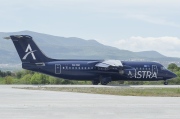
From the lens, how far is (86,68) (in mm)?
55656

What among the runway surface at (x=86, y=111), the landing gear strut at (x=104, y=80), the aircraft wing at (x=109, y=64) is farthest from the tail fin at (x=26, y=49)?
the runway surface at (x=86, y=111)

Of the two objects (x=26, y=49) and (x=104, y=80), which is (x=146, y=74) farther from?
(x=26, y=49)

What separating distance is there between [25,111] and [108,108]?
4.45 m

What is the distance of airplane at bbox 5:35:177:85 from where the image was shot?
52.8 m

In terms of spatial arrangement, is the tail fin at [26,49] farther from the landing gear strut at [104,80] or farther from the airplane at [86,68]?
the landing gear strut at [104,80]

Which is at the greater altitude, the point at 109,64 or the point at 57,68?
the point at 109,64

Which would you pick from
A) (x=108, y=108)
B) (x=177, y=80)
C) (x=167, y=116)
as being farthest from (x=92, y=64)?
(x=167, y=116)

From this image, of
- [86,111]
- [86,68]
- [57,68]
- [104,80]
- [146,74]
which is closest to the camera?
[86,111]

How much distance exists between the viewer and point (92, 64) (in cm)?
5597

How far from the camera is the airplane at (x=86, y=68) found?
173ft

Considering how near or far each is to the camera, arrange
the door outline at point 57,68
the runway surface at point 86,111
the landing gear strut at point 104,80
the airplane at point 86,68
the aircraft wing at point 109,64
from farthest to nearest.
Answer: the landing gear strut at point 104,80
the aircraft wing at point 109,64
the door outline at point 57,68
the airplane at point 86,68
the runway surface at point 86,111

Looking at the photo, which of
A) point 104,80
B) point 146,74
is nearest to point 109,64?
point 104,80

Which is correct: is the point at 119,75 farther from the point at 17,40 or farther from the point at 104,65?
the point at 17,40

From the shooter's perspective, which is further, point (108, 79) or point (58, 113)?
point (108, 79)
